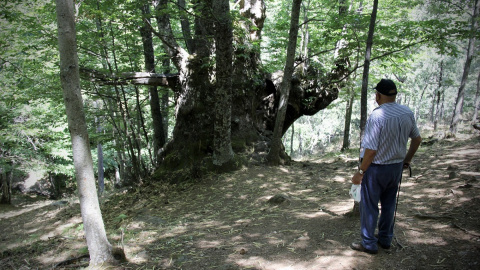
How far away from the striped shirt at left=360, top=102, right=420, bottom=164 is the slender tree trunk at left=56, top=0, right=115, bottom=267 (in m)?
3.18

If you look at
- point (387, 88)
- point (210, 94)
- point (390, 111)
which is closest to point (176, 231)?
point (390, 111)

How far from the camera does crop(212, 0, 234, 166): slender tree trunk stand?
20.7 ft

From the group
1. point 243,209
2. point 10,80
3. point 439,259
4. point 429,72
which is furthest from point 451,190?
point 429,72

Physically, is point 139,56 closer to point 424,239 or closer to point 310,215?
point 310,215

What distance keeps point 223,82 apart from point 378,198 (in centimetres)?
475

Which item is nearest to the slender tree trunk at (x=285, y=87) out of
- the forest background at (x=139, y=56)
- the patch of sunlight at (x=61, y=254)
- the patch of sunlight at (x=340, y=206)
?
the forest background at (x=139, y=56)

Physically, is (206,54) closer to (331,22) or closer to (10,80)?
(331,22)

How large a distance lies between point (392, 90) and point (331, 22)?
15.1ft

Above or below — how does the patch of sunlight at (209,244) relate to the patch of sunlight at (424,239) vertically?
below

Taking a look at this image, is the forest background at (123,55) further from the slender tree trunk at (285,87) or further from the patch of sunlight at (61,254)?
the patch of sunlight at (61,254)

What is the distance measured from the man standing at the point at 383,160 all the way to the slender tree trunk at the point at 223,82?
4348 mm

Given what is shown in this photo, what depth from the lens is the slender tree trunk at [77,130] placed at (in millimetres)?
2945

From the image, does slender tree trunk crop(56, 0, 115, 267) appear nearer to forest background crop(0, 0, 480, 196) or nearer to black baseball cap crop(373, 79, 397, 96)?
forest background crop(0, 0, 480, 196)

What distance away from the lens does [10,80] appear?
34.1 ft
